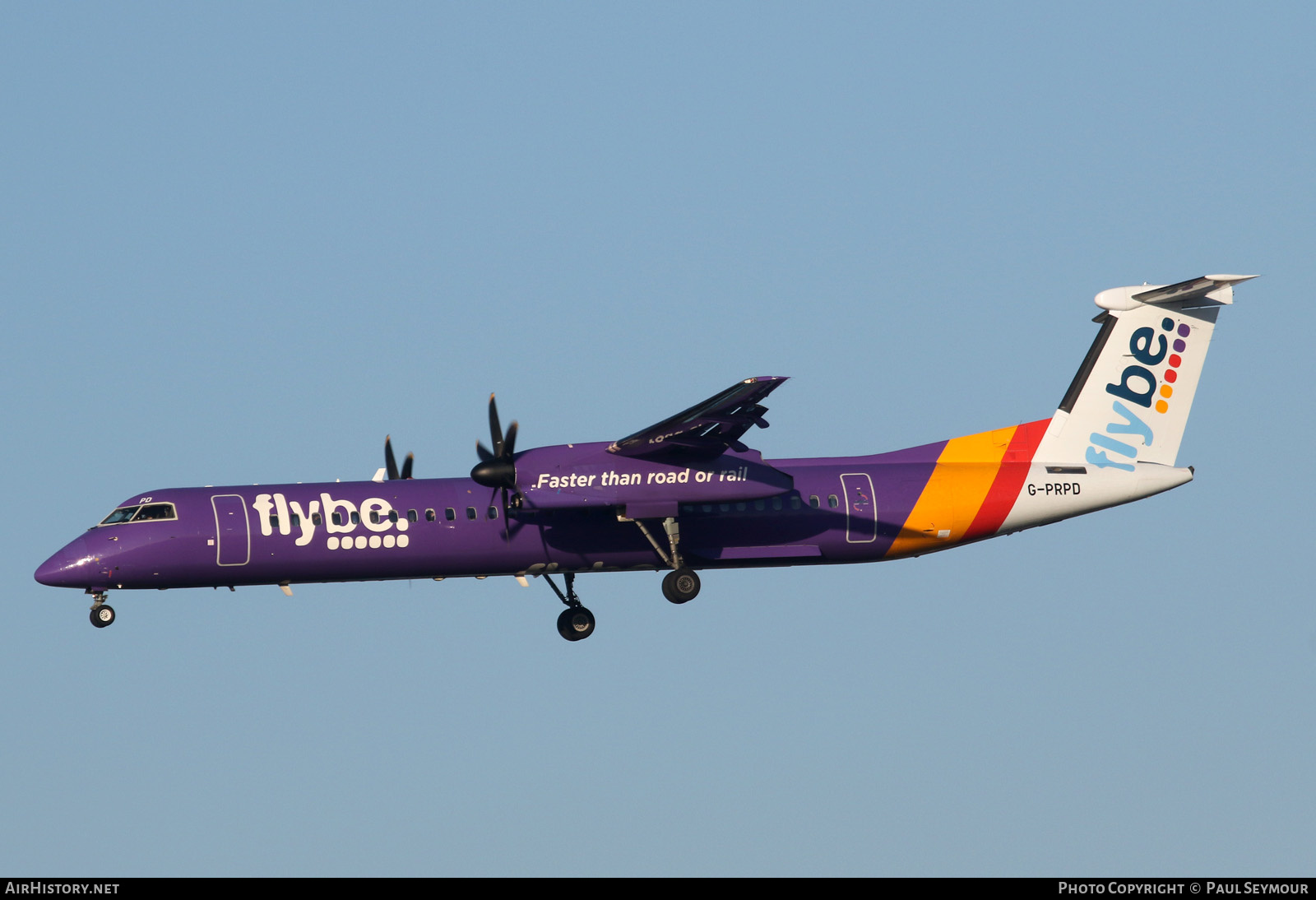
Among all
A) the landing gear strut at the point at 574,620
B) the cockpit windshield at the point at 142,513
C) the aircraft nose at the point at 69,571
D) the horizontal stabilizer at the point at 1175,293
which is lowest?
the landing gear strut at the point at 574,620

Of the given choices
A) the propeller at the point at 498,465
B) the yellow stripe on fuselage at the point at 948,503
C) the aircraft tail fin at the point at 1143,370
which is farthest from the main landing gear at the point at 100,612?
the aircraft tail fin at the point at 1143,370

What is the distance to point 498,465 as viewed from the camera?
3023 centimetres

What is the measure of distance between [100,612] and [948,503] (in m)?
15.8

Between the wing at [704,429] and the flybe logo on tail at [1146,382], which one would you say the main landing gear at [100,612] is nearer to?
the wing at [704,429]

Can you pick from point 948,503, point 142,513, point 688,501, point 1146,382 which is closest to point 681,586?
point 688,501

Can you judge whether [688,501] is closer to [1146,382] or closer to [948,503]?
[948,503]

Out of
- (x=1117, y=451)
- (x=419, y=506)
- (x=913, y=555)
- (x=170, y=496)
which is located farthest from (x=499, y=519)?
(x=1117, y=451)

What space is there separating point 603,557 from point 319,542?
522 cm

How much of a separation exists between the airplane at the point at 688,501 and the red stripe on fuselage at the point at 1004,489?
0.04 metres

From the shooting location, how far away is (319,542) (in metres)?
30.7

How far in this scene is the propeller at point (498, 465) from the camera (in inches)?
1187
